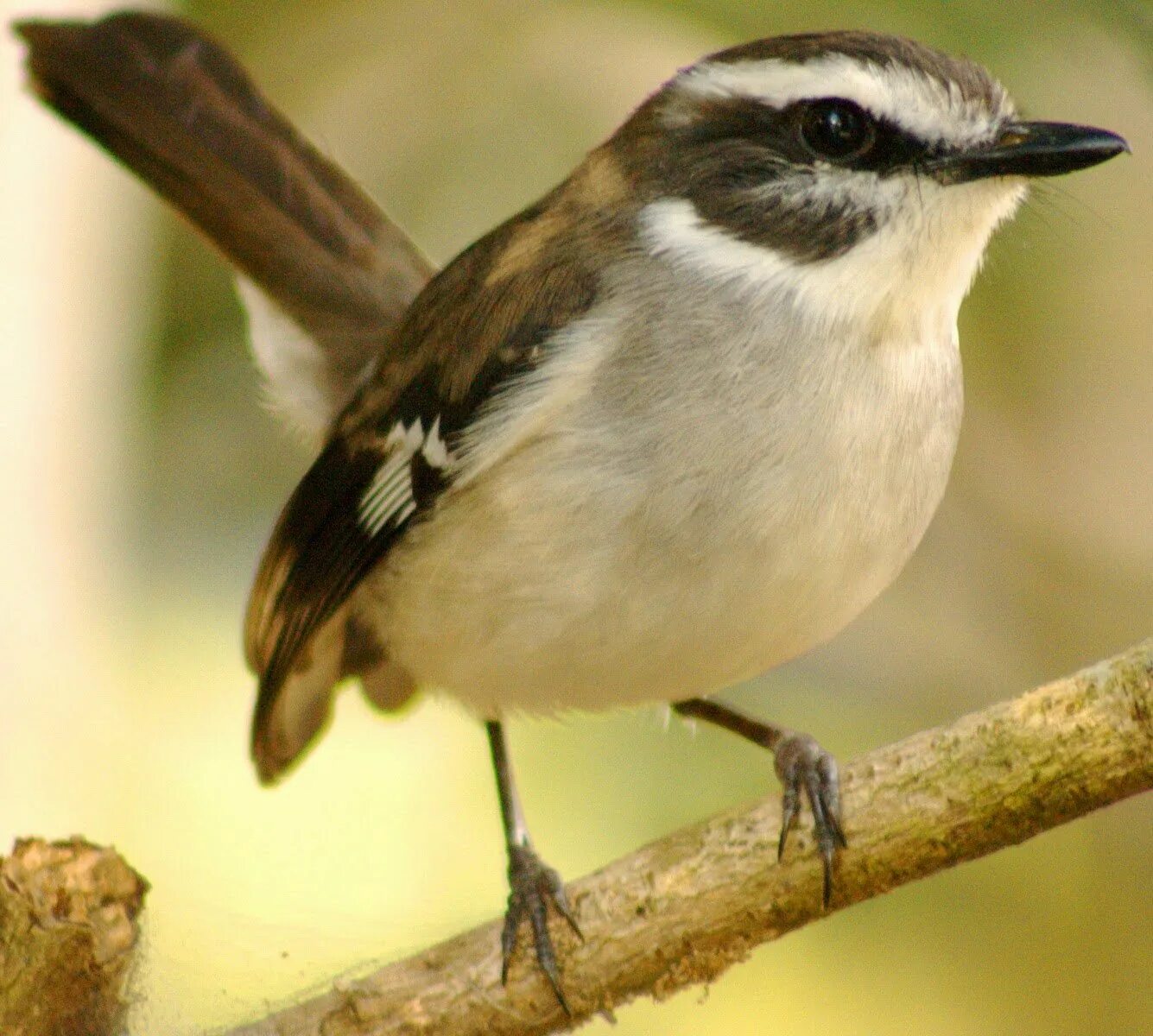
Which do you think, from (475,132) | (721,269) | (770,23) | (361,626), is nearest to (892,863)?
(721,269)

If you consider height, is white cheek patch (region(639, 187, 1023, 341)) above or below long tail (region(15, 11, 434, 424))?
below

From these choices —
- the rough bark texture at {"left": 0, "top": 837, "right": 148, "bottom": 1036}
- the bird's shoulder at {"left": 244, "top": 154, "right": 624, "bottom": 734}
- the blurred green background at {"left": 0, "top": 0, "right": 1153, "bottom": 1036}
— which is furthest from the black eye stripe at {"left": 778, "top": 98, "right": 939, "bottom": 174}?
the rough bark texture at {"left": 0, "top": 837, "right": 148, "bottom": 1036}

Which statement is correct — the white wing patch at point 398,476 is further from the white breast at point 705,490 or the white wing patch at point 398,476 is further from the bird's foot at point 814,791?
the bird's foot at point 814,791

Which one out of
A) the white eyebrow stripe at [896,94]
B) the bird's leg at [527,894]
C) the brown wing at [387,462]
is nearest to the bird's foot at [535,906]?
the bird's leg at [527,894]

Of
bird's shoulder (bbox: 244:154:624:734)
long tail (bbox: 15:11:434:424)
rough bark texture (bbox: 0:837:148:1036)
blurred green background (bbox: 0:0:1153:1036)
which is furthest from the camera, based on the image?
blurred green background (bbox: 0:0:1153:1036)

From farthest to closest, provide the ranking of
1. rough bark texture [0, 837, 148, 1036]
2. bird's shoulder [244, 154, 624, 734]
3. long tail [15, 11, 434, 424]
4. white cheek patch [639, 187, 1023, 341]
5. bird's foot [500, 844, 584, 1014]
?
1. long tail [15, 11, 434, 424]
2. bird's shoulder [244, 154, 624, 734]
3. white cheek patch [639, 187, 1023, 341]
4. bird's foot [500, 844, 584, 1014]
5. rough bark texture [0, 837, 148, 1036]

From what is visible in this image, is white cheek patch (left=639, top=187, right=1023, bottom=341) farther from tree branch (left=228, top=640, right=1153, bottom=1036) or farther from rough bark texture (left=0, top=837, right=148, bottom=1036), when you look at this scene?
rough bark texture (left=0, top=837, right=148, bottom=1036)

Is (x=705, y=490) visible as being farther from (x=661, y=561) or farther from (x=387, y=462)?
(x=387, y=462)
